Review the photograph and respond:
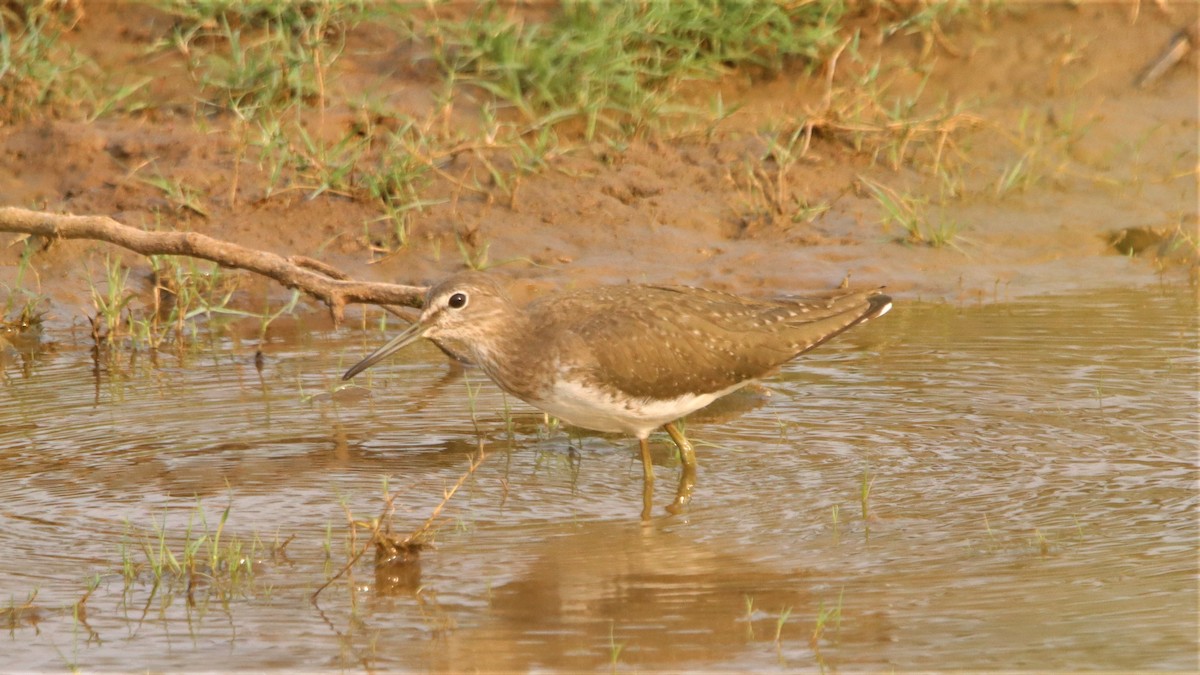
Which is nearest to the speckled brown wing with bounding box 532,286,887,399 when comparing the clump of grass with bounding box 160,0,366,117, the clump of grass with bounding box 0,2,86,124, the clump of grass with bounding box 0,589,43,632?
the clump of grass with bounding box 0,589,43,632

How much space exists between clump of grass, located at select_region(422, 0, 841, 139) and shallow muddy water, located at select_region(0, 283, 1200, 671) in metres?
2.36

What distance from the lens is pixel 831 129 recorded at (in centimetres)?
1028

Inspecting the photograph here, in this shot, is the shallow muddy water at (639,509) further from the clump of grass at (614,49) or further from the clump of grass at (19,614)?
the clump of grass at (614,49)

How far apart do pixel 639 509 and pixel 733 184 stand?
4361mm

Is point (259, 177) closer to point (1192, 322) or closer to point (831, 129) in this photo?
point (831, 129)

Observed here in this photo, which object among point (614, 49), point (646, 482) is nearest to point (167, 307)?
point (614, 49)

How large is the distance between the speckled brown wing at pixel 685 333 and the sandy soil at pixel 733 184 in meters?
2.26

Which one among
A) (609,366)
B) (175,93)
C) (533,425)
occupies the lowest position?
(533,425)

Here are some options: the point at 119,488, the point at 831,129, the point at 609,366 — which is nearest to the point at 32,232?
the point at 119,488

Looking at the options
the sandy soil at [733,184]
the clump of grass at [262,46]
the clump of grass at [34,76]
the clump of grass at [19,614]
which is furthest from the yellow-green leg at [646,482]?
the clump of grass at [34,76]

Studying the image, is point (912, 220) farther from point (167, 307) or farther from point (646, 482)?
point (167, 307)

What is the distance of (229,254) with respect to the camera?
7.20 metres

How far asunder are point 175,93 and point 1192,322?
6.59 m

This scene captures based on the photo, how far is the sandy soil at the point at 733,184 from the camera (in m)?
9.49
